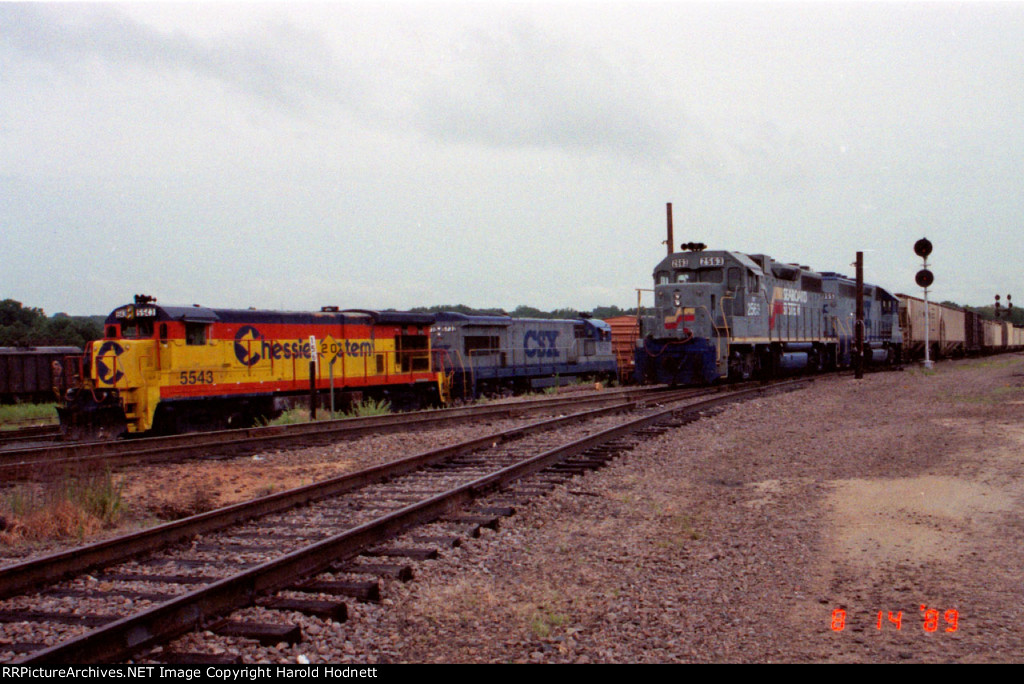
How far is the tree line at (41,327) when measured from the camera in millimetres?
39906

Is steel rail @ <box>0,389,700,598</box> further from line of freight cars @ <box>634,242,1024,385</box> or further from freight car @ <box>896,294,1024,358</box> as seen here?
freight car @ <box>896,294,1024,358</box>

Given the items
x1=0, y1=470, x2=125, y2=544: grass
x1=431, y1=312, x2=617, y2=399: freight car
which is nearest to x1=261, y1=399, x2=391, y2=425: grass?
x1=431, y1=312, x2=617, y2=399: freight car

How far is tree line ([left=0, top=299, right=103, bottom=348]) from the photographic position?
39906 millimetres

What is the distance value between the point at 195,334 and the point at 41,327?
4169 centimetres

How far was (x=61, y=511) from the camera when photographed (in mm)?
6984

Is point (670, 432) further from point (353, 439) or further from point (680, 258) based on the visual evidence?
point (680, 258)

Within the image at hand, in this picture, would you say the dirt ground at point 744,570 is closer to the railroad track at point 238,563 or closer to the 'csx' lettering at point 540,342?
the railroad track at point 238,563

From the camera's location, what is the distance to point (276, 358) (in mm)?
15789

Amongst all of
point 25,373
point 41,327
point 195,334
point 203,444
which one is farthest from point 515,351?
point 41,327

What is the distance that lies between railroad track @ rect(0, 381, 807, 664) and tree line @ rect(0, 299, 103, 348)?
31380 millimetres

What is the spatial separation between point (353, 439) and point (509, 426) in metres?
2.85

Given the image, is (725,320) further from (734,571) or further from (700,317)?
(734,571)

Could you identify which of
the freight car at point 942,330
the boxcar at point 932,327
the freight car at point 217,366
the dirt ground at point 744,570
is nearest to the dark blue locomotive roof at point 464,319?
the freight car at point 217,366

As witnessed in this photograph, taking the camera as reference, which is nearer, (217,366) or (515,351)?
(217,366)
